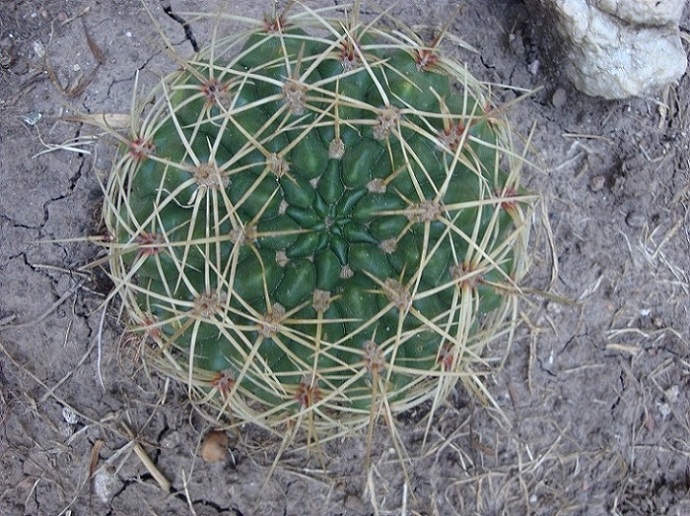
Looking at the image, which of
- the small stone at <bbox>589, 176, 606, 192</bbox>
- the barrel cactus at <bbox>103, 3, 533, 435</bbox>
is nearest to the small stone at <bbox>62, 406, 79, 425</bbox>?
the barrel cactus at <bbox>103, 3, 533, 435</bbox>

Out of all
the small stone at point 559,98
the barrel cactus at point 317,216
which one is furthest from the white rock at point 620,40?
the barrel cactus at point 317,216

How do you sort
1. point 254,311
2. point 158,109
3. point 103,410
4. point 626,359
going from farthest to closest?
point 626,359
point 103,410
point 158,109
point 254,311

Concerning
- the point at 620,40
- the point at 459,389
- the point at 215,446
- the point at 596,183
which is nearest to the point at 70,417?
the point at 215,446

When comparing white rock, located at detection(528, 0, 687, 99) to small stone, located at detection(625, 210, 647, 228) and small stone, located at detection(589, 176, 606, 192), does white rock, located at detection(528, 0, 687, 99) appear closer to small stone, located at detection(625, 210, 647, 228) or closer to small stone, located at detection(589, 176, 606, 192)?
small stone, located at detection(589, 176, 606, 192)

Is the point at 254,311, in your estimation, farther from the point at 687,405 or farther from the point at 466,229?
the point at 687,405

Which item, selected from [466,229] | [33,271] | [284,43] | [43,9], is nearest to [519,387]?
[466,229]

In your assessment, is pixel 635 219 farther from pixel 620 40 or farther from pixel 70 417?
pixel 70 417
